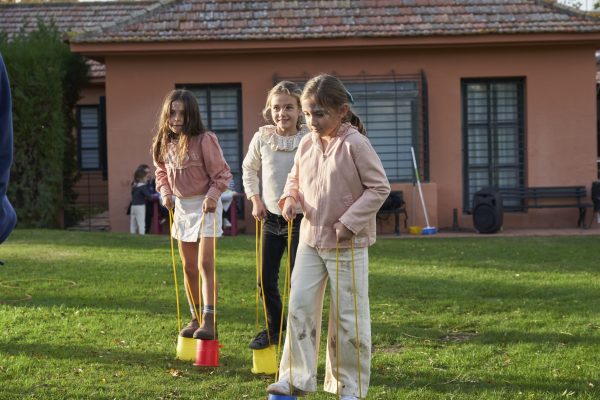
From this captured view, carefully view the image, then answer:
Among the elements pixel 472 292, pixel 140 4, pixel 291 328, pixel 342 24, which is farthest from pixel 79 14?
pixel 291 328

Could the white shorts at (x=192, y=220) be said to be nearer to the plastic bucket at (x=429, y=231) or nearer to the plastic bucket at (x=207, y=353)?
the plastic bucket at (x=207, y=353)

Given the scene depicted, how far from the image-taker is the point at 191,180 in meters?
6.71

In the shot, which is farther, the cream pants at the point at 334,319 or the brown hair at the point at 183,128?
the brown hair at the point at 183,128

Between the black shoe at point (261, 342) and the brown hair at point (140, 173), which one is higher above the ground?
the brown hair at point (140, 173)

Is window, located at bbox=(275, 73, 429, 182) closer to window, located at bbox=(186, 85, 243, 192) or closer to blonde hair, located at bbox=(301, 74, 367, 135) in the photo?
window, located at bbox=(186, 85, 243, 192)

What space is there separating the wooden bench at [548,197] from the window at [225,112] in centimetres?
490

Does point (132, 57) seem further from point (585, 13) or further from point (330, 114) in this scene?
point (330, 114)

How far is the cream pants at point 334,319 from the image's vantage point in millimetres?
5164

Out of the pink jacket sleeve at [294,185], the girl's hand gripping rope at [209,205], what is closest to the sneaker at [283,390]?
the pink jacket sleeve at [294,185]

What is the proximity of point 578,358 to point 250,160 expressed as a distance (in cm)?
255

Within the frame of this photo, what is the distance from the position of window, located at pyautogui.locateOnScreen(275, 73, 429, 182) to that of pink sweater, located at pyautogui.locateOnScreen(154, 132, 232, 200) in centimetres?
1101

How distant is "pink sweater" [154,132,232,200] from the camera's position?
263 inches

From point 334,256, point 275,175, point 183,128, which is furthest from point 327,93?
point 183,128

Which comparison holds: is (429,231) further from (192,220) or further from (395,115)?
(192,220)
